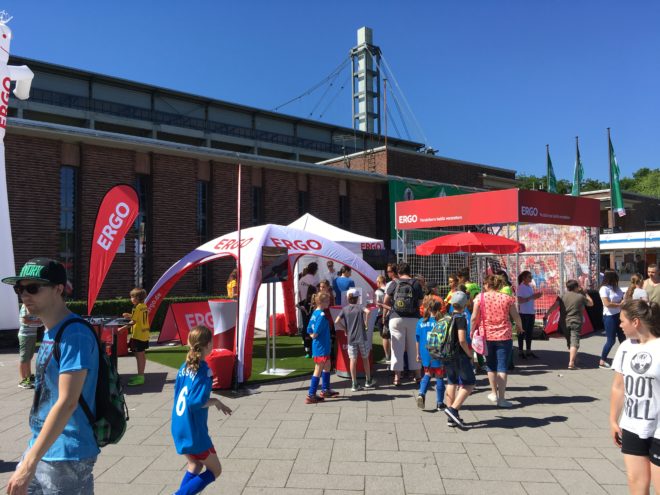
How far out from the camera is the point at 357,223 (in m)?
24.0

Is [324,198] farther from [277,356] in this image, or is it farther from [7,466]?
[7,466]

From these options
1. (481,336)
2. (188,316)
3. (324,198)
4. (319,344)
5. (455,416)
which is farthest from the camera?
(324,198)

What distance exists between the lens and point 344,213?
77.9ft

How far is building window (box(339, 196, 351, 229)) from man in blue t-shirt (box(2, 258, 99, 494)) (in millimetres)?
21232

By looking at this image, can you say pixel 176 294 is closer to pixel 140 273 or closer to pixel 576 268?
pixel 140 273

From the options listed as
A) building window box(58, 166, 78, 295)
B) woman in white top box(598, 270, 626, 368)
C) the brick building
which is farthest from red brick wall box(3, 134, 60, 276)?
woman in white top box(598, 270, 626, 368)

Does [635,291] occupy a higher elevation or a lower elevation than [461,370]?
higher

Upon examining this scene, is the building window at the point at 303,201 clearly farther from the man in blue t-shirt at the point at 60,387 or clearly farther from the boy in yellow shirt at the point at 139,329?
the man in blue t-shirt at the point at 60,387

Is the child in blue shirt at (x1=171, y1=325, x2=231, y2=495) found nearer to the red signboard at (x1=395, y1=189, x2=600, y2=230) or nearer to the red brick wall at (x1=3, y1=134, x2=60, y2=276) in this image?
the red signboard at (x1=395, y1=189, x2=600, y2=230)

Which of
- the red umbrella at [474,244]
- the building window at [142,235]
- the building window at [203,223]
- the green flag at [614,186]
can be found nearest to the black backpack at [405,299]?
the red umbrella at [474,244]

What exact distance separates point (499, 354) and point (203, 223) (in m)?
14.6

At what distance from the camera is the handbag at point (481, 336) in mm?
7059

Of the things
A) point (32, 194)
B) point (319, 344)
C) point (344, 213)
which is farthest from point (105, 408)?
point (344, 213)

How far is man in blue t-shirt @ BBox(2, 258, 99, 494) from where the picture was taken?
2293mm
